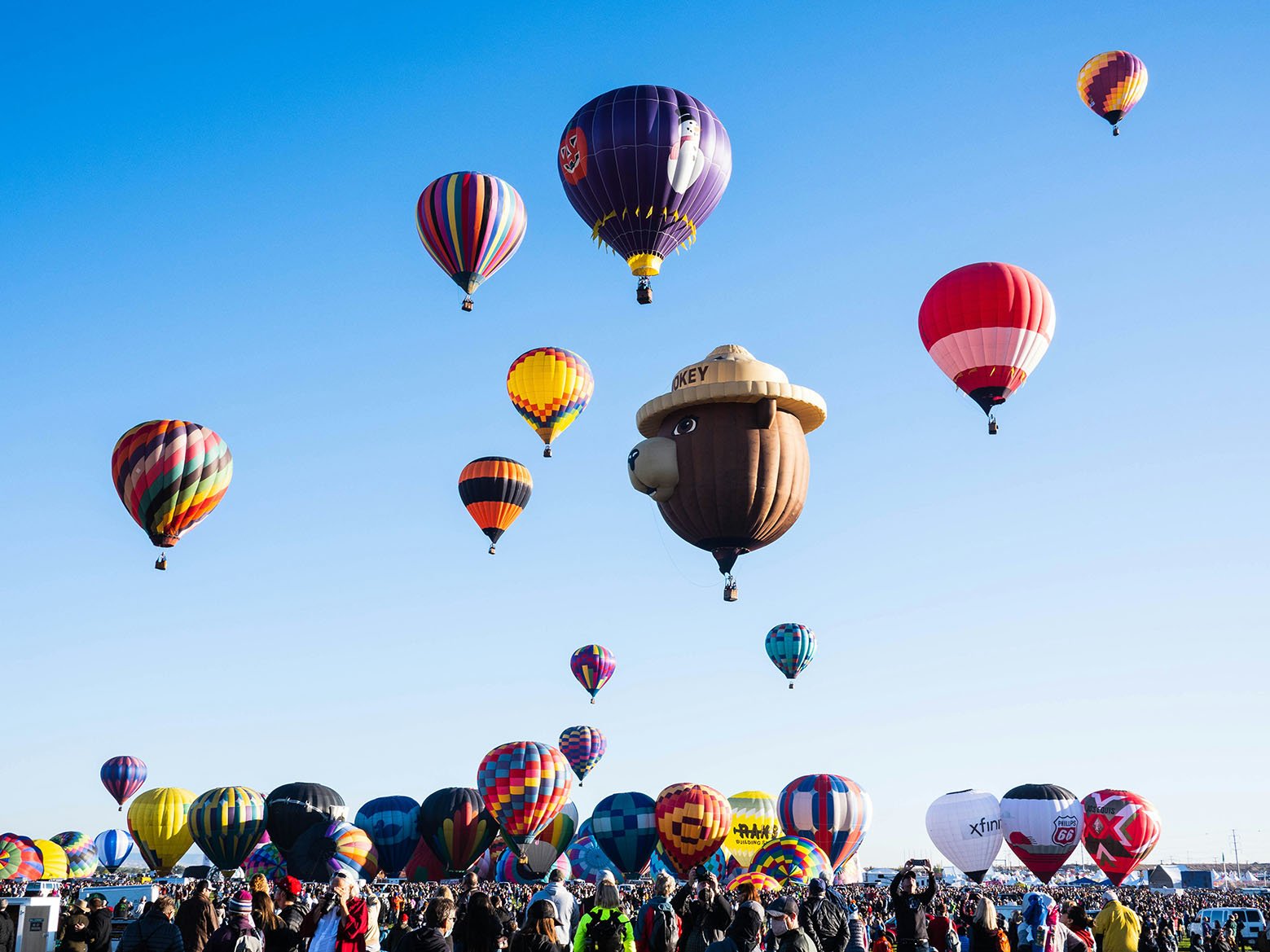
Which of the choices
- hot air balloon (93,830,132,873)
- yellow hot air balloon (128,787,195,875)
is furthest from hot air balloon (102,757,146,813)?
yellow hot air balloon (128,787,195,875)

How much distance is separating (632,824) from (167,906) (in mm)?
28330

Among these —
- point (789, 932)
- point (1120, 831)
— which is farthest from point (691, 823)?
point (789, 932)

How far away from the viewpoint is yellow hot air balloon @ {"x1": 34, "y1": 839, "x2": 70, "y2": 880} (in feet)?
122

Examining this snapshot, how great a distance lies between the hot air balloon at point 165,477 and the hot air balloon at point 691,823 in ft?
49.6

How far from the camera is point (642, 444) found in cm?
1581

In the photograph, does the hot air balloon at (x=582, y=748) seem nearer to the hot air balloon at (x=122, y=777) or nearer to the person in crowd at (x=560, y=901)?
the hot air balloon at (x=122, y=777)

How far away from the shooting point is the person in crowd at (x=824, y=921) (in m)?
7.58

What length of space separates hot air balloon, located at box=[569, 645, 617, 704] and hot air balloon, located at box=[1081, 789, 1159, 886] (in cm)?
1752

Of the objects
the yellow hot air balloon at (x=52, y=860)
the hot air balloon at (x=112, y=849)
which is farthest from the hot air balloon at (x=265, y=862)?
the hot air balloon at (x=112, y=849)

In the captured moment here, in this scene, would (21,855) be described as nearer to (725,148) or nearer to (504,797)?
(504,797)

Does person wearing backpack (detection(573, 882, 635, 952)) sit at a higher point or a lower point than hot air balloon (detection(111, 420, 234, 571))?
lower

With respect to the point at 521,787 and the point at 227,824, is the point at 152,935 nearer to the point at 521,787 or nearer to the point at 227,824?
the point at 521,787

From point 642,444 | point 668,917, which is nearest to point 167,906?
point 668,917

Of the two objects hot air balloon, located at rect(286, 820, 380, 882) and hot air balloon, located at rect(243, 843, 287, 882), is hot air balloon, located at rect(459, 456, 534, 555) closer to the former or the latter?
hot air balloon, located at rect(286, 820, 380, 882)
